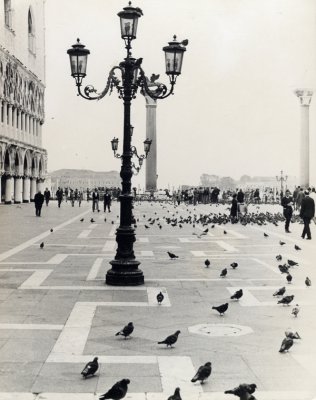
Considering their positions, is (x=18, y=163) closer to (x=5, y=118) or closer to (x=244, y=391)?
(x=5, y=118)

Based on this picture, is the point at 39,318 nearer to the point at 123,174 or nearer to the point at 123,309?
the point at 123,309

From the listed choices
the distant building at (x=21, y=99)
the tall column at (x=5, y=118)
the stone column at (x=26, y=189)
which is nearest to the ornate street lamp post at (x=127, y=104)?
the distant building at (x=21, y=99)

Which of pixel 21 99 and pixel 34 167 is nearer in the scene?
pixel 21 99

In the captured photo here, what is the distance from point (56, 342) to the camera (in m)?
7.29

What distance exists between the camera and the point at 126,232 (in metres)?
11.5

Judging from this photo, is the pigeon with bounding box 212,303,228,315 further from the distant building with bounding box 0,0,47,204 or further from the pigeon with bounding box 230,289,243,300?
the distant building with bounding box 0,0,47,204

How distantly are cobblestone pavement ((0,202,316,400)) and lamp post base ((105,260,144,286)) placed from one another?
0.22 m

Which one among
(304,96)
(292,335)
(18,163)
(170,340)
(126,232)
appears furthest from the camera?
(18,163)

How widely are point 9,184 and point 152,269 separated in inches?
1514

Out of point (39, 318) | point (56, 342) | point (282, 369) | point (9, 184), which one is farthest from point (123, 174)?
point (9, 184)

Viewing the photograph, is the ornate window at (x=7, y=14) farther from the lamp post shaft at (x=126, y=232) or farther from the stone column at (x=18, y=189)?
the lamp post shaft at (x=126, y=232)

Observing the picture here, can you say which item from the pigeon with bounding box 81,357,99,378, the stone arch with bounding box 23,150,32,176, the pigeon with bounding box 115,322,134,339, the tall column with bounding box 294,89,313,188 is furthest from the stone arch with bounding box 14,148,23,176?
the pigeon with bounding box 81,357,99,378

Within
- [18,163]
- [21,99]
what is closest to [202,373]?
[18,163]

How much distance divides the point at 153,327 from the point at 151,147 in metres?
59.1
